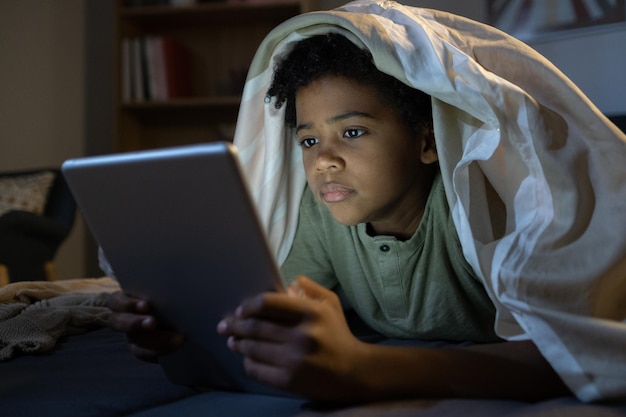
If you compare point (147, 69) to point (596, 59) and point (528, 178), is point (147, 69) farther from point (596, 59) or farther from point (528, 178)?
point (528, 178)

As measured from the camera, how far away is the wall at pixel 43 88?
3518 mm

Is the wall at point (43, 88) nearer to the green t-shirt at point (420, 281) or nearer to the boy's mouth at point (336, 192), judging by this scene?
the green t-shirt at point (420, 281)

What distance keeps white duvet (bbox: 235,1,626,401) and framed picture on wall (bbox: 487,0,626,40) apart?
1625 mm

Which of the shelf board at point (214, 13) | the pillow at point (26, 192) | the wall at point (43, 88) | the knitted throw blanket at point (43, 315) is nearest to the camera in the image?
the knitted throw blanket at point (43, 315)

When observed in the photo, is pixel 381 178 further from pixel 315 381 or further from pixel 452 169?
pixel 315 381

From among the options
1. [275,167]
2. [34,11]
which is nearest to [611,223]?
[275,167]

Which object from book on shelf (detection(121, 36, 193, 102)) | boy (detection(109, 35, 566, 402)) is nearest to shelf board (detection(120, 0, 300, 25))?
book on shelf (detection(121, 36, 193, 102))

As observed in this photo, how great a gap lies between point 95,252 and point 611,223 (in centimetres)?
308

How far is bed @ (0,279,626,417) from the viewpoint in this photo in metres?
0.66

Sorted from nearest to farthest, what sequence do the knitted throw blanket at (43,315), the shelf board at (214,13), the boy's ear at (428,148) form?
the knitted throw blanket at (43,315) → the boy's ear at (428,148) → the shelf board at (214,13)

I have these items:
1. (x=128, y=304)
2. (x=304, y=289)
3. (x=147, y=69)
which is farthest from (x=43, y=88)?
(x=304, y=289)

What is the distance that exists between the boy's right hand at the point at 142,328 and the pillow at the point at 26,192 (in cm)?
231

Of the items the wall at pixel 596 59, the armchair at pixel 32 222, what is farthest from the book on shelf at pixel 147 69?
the wall at pixel 596 59

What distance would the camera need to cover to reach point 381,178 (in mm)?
1054
